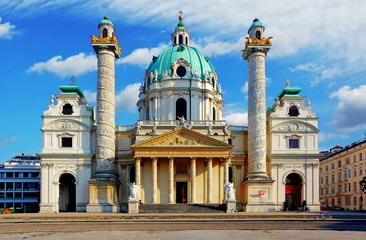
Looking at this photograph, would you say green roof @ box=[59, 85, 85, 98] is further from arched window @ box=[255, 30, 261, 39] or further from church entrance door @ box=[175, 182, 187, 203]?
arched window @ box=[255, 30, 261, 39]

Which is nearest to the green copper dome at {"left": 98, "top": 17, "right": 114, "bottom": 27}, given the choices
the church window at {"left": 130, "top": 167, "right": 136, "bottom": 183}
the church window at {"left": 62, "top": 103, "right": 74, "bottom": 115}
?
the church window at {"left": 62, "top": 103, "right": 74, "bottom": 115}

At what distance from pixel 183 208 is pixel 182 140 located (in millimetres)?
9206

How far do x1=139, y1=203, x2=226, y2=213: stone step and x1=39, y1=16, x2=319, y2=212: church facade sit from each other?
3239mm

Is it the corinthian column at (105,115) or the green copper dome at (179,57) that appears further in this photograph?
the green copper dome at (179,57)

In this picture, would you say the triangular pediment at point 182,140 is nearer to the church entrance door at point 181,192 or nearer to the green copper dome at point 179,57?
the church entrance door at point 181,192

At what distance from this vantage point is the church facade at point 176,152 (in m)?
52.6

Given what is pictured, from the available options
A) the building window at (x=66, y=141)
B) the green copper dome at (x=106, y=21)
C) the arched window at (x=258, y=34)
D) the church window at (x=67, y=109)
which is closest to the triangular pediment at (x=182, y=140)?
the building window at (x=66, y=141)

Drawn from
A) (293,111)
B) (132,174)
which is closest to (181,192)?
(132,174)

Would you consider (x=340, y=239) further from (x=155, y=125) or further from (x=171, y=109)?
(x=171, y=109)

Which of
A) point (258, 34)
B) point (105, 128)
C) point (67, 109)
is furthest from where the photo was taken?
point (67, 109)

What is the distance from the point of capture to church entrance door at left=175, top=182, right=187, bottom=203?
55.9 m

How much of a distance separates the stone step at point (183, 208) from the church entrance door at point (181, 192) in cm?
685

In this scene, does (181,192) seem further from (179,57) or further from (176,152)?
(179,57)

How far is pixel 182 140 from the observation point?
53.5m
